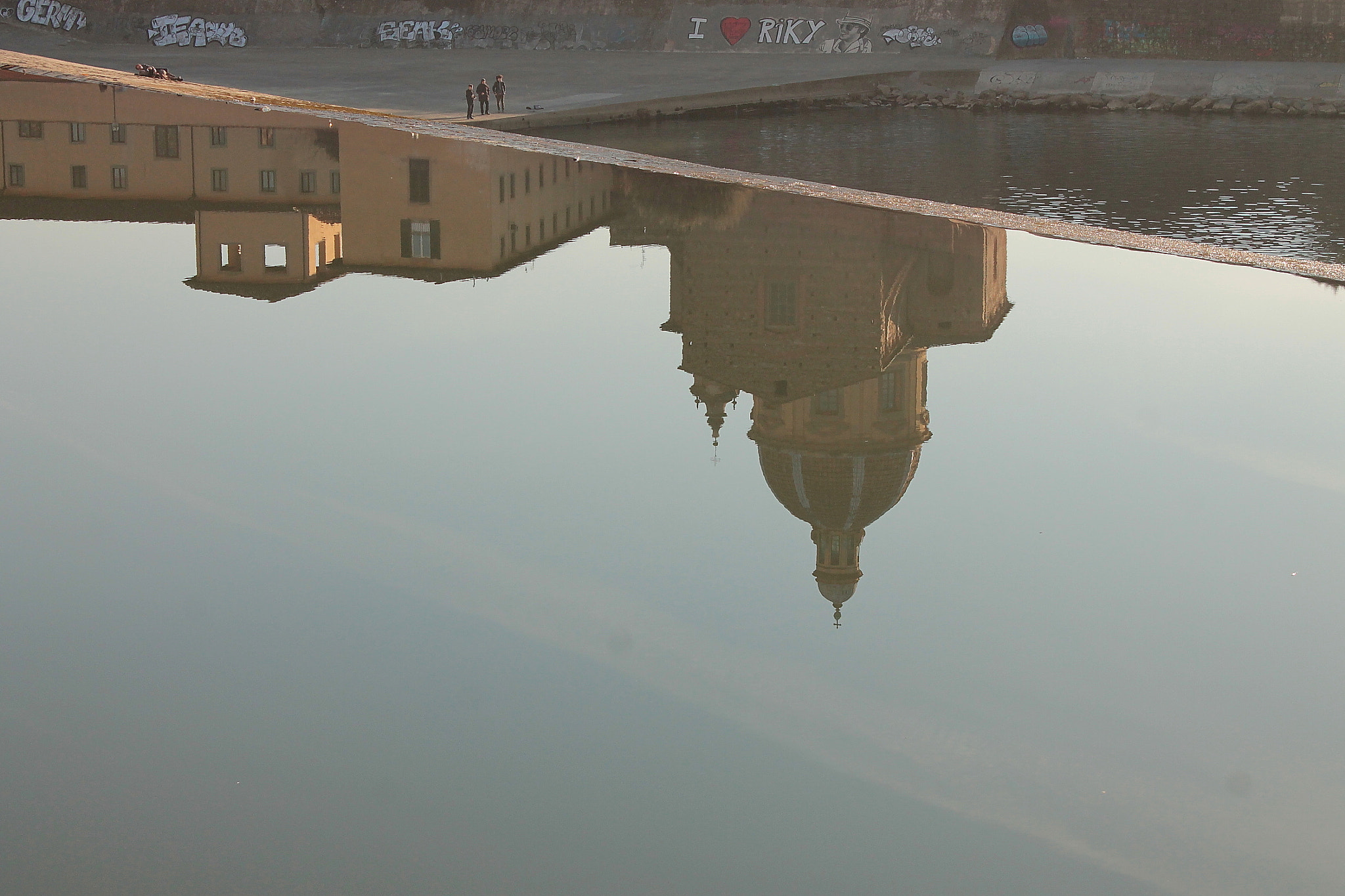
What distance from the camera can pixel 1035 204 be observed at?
1235 inches

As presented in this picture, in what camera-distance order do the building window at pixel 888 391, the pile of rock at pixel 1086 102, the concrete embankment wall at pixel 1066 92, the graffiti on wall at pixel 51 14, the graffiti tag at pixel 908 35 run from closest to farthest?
the building window at pixel 888 391, the concrete embankment wall at pixel 1066 92, the pile of rock at pixel 1086 102, the graffiti tag at pixel 908 35, the graffiti on wall at pixel 51 14

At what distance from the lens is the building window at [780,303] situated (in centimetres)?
1814

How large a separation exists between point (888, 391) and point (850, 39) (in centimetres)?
4245

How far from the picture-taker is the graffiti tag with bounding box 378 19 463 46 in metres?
60.8

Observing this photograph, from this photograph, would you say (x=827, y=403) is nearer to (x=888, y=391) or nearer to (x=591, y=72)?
(x=888, y=391)

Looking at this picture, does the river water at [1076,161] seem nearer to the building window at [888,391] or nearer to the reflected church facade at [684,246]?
the reflected church facade at [684,246]

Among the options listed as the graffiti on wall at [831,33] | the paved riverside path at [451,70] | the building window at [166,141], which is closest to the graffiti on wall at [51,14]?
the paved riverside path at [451,70]

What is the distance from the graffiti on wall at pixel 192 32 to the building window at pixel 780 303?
47.7m

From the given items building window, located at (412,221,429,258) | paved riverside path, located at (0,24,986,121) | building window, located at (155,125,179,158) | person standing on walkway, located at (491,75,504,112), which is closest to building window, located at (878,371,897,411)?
building window, located at (412,221,429,258)

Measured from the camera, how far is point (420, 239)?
22.6 m

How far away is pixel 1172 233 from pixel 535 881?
78.3 feet

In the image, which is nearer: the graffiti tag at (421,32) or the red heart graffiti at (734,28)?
the red heart graffiti at (734,28)

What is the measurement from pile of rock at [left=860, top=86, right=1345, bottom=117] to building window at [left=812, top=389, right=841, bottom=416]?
28.4m

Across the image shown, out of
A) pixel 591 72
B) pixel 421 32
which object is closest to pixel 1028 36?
pixel 591 72
